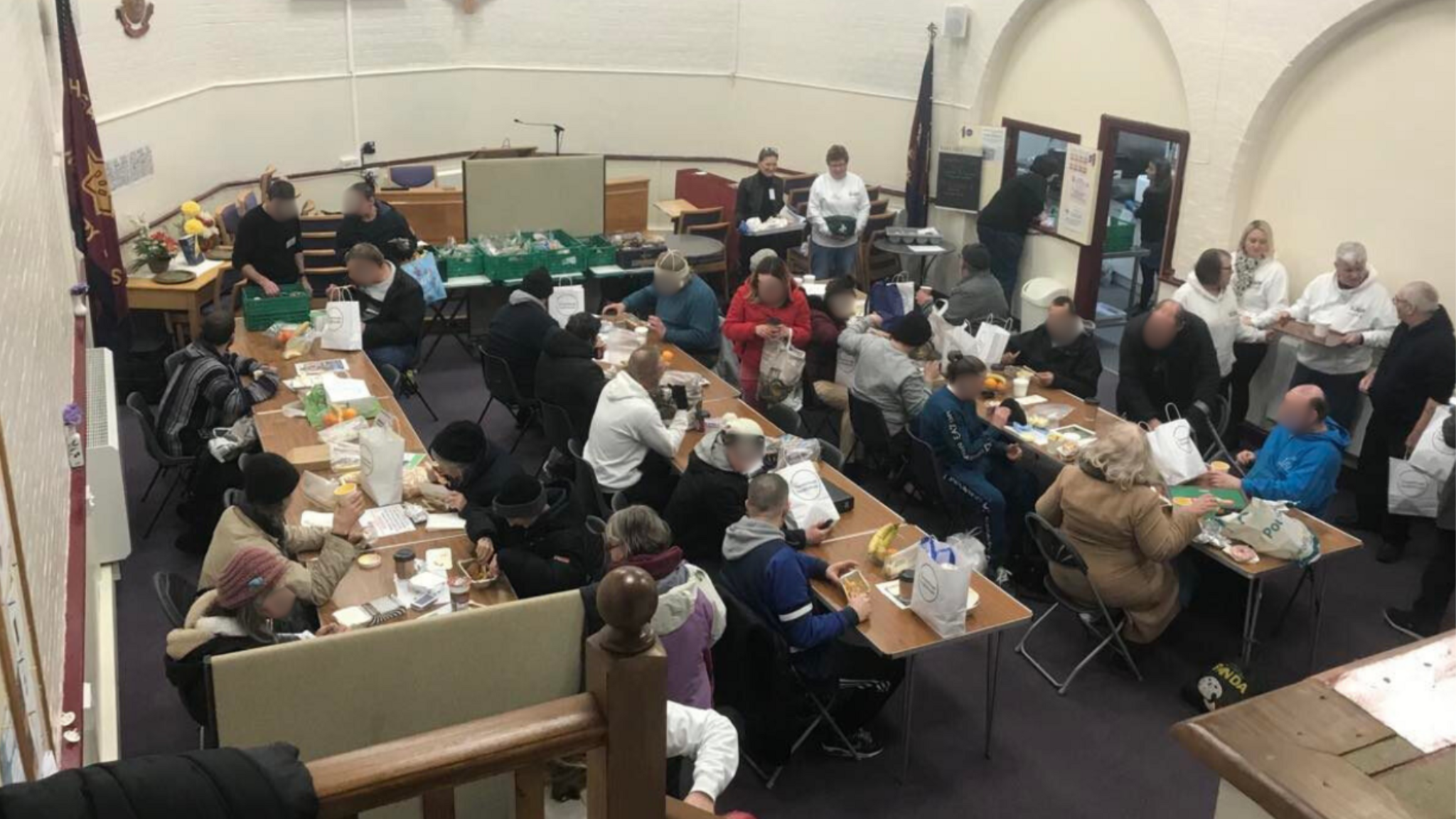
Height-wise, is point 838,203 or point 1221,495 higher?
point 838,203

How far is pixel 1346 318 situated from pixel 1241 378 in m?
0.98

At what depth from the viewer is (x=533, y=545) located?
5188 millimetres

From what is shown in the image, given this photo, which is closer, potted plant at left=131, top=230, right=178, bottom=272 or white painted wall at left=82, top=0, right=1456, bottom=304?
white painted wall at left=82, top=0, right=1456, bottom=304

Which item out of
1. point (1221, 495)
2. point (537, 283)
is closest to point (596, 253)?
point (537, 283)

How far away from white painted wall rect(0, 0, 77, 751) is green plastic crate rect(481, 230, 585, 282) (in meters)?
3.65

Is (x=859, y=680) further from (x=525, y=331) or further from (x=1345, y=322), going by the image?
(x=1345, y=322)

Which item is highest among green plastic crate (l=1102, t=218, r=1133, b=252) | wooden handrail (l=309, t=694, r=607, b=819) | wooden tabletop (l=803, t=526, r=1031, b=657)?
wooden handrail (l=309, t=694, r=607, b=819)

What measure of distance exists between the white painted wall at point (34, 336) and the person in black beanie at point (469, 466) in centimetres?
162

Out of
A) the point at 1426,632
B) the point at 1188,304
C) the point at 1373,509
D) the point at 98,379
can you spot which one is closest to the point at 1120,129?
the point at 1188,304

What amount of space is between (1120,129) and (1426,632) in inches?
216

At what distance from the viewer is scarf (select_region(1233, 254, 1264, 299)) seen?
9141mm

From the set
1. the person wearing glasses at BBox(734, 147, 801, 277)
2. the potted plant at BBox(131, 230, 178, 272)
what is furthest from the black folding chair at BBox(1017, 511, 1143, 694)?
the potted plant at BBox(131, 230, 178, 272)

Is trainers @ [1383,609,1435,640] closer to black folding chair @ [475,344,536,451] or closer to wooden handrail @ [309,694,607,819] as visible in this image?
black folding chair @ [475,344,536,451]

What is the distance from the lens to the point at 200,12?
11.3m
